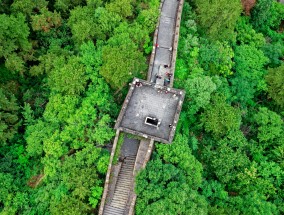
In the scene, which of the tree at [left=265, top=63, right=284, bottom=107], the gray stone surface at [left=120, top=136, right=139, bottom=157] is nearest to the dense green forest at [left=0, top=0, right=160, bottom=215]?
the gray stone surface at [left=120, top=136, right=139, bottom=157]

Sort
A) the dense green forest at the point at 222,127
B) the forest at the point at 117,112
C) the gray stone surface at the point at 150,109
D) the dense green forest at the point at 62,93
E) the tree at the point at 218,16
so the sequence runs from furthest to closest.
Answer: the tree at the point at 218,16 < the gray stone surface at the point at 150,109 < the dense green forest at the point at 62,93 < the forest at the point at 117,112 < the dense green forest at the point at 222,127

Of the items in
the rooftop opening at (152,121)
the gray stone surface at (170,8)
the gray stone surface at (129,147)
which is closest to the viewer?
the rooftop opening at (152,121)

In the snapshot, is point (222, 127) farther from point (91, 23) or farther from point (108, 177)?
point (91, 23)

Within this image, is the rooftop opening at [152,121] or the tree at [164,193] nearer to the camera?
the tree at [164,193]

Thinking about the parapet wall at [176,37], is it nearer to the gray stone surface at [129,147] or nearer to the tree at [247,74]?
the gray stone surface at [129,147]

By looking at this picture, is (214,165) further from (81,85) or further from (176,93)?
(81,85)

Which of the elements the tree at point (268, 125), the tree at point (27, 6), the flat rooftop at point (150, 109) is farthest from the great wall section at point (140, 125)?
the tree at point (27, 6)

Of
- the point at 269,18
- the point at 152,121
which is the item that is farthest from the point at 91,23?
the point at 269,18
